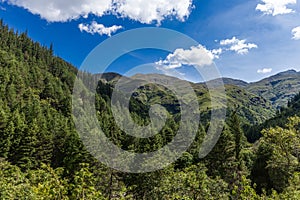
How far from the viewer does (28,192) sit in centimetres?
1100

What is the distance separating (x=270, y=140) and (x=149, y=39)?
26.0m

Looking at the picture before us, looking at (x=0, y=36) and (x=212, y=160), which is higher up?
(x=0, y=36)

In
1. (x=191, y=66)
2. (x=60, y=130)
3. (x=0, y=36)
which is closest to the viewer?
(x=191, y=66)

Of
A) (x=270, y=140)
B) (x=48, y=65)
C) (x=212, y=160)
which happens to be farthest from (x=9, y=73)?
(x=270, y=140)

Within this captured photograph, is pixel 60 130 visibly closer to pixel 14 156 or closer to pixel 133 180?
pixel 14 156

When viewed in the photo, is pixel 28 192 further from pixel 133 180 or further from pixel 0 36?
pixel 0 36


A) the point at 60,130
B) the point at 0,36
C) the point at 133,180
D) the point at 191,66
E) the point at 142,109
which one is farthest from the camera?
the point at 142,109

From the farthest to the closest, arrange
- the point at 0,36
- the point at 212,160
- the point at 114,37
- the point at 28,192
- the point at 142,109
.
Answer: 1. the point at 142,109
2. the point at 0,36
3. the point at 212,160
4. the point at 114,37
5. the point at 28,192

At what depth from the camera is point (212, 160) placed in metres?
48.6

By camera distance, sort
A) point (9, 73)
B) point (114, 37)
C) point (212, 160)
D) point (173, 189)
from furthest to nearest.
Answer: point (9, 73)
point (212, 160)
point (173, 189)
point (114, 37)

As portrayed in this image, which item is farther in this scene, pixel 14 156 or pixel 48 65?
pixel 48 65

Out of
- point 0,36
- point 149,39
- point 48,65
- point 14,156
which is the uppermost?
point 0,36

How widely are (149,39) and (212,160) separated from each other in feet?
126

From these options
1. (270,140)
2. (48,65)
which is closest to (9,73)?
(48,65)
